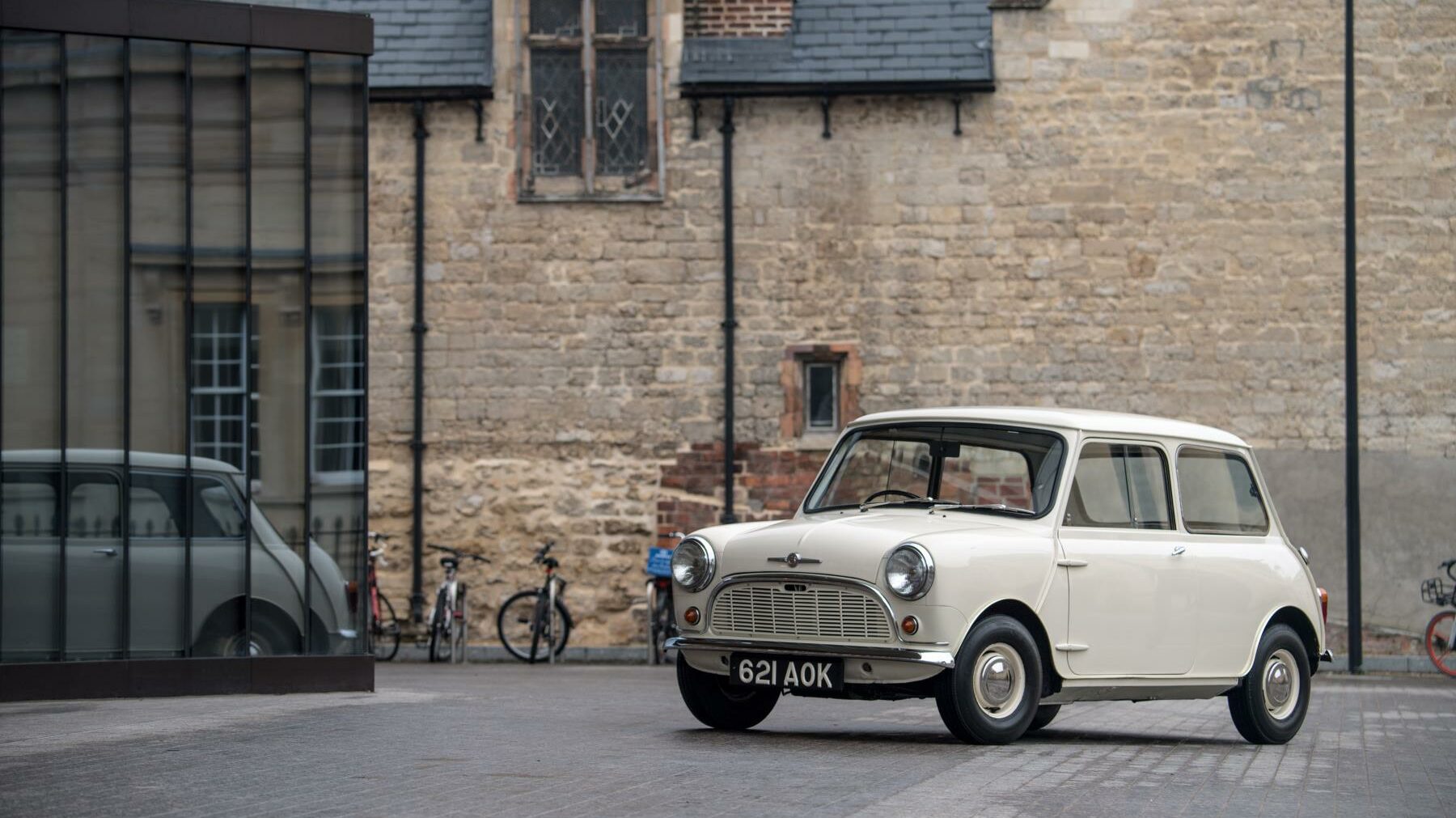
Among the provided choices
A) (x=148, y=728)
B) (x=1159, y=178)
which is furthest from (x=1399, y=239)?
(x=148, y=728)

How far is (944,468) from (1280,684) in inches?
89.0

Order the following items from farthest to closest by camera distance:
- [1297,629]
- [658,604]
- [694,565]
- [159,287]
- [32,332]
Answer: [658,604] < [159,287] < [32,332] < [1297,629] < [694,565]

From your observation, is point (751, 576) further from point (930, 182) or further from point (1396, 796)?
point (930, 182)

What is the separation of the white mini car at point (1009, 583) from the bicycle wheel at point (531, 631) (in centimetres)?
906

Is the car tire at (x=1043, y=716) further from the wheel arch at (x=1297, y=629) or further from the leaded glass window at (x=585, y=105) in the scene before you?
the leaded glass window at (x=585, y=105)

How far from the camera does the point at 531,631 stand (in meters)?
19.7

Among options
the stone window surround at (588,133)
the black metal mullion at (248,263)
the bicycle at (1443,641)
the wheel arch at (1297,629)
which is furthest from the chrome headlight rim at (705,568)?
the stone window surround at (588,133)

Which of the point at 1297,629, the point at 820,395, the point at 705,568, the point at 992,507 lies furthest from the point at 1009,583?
the point at 820,395

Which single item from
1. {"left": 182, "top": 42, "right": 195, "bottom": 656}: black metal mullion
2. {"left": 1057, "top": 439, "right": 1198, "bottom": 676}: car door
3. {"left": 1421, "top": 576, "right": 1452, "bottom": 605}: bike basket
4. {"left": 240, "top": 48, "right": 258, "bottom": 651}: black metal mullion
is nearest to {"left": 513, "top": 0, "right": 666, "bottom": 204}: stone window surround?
{"left": 240, "top": 48, "right": 258, "bottom": 651}: black metal mullion

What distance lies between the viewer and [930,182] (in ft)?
68.5

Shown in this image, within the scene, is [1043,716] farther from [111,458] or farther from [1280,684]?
[111,458]

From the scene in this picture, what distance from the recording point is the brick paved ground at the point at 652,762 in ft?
22.7

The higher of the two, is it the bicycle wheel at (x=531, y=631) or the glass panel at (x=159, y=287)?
the glass panel at (x=159, y=287)

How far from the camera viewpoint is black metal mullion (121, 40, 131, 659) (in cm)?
1243
